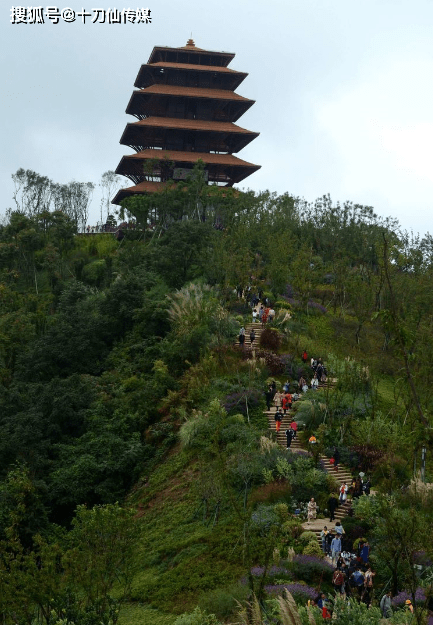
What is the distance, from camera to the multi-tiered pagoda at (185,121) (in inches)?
2448

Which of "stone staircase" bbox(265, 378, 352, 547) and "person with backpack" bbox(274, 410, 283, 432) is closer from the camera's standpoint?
"stone staircase" bbox(265, 378, 352, 547)

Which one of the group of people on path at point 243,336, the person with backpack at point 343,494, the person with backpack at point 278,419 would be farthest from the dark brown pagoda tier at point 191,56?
the person with backpack at point 343,494

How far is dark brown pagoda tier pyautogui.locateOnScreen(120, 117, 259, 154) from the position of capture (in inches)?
2468

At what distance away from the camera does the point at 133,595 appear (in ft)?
76.6

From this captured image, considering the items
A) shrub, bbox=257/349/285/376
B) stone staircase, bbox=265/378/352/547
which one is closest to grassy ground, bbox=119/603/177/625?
stone staircase, bbox=265/378/352/547

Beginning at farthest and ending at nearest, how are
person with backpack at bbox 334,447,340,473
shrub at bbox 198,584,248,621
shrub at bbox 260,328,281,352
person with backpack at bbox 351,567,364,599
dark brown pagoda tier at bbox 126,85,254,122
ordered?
dark brown pagoda tier at bbox 126,85,254,122
shrub at bbox 260,328,281,352
person with backpack at bbox 334,447,340,473
person with backpack at bbox 351,567,364,599
shrub at bbox 198,584,248,621

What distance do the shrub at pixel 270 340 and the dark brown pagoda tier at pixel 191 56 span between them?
33.1 meters

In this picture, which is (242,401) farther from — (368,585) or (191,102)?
(191,102)

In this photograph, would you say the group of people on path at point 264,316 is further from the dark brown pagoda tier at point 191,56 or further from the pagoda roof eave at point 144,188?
the dark brown pagoda tier at point 191,56

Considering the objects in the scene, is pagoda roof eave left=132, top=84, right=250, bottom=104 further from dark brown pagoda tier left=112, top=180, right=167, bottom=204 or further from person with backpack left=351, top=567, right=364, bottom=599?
person with backpack left=351, top=567, right=364, bottom=599

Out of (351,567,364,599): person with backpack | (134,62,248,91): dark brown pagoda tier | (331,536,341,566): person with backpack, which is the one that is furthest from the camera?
(134,62,248,91): dark brown pagoda tier

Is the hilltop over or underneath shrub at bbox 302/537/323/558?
over

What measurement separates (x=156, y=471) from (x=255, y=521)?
830cm

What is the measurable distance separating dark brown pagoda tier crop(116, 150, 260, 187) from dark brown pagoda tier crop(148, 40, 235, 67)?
25.7 feet
